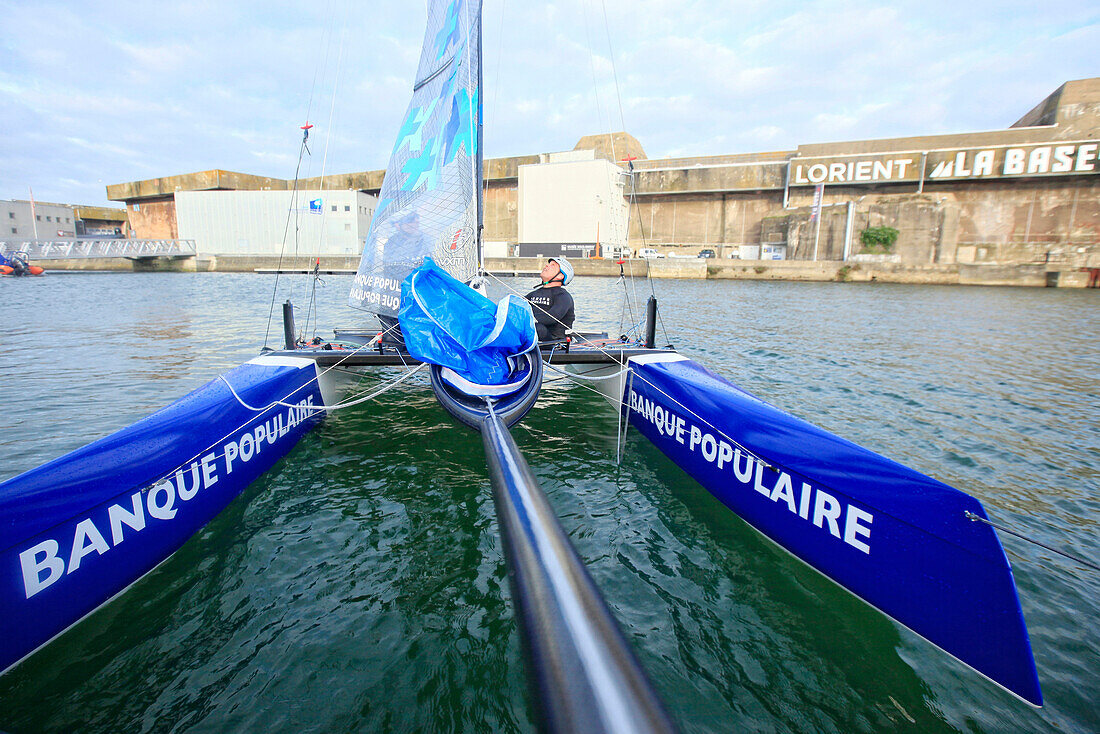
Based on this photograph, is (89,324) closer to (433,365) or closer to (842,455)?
(433,365)

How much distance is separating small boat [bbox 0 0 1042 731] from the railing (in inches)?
1565

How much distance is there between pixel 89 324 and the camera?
1066 cm

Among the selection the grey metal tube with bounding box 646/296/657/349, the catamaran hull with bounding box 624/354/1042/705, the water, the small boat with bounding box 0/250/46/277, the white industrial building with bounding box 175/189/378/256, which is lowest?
the water

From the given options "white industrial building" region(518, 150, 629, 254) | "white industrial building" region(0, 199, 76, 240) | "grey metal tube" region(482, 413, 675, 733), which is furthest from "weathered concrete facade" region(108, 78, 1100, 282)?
"white industrial building" region(0, 199, 76, 240)

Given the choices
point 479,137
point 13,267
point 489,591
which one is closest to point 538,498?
point 489,591

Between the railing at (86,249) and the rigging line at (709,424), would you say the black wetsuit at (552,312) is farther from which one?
the railing at (86,249)

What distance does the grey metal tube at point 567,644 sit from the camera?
2.85ft

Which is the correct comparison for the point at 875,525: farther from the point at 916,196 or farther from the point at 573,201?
the point at 573,201

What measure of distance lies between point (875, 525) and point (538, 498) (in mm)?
1567

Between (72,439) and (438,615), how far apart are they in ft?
12.5

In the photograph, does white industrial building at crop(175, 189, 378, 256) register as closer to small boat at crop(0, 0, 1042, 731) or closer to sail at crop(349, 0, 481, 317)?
sail at crop(349, 0, 481, 317)

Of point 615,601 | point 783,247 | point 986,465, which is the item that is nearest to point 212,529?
point 615,601

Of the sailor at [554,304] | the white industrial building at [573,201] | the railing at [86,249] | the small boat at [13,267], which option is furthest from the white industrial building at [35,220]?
the sailor at [554,304]

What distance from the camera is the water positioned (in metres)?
1.84
